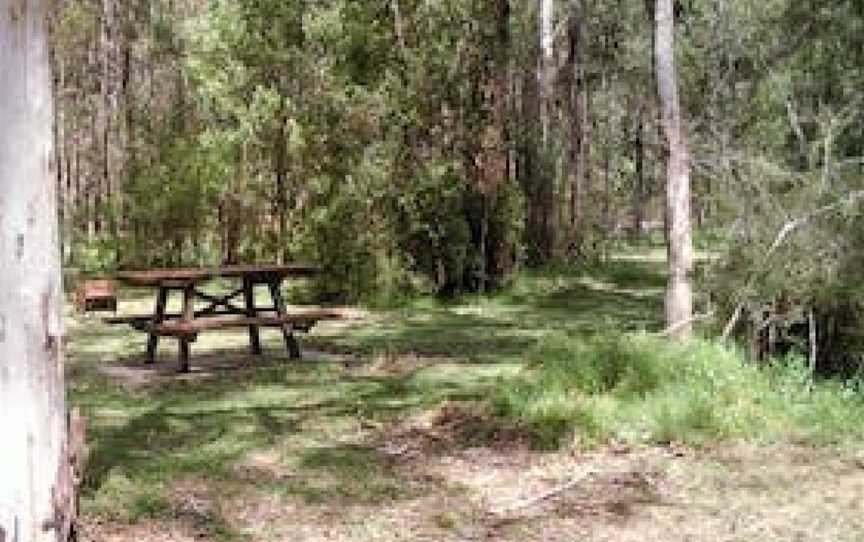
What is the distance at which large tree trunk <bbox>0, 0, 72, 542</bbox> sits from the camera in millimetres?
4281

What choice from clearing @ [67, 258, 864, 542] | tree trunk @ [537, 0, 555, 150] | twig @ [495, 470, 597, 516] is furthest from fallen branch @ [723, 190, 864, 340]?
tree trunk @ [537, 0, 555, 150]

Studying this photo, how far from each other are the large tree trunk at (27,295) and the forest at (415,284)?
0.01 metres

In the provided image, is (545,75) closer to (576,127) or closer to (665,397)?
(576,127)

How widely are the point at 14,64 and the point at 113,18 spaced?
1981 centimetres

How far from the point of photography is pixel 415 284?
1617 centimetres

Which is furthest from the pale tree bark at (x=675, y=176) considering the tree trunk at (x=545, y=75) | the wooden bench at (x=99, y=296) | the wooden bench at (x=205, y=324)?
the tree trunk at (x=545, y=75)

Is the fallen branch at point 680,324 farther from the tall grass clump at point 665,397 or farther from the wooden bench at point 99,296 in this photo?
the wooden bench at point 99,296

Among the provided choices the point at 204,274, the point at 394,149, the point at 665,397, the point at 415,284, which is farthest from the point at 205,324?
the point at 394,149

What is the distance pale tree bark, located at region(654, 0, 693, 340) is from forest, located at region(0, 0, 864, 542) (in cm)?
2

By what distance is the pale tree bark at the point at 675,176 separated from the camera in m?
9.51

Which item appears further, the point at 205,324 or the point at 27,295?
the point at 205,324

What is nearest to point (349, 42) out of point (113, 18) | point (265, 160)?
point (265, 160)

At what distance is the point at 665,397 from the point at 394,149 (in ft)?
27.2

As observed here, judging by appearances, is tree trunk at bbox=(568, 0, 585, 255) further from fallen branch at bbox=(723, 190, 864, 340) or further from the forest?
fallen branch at bbox=(723, 190, 864, 340)
